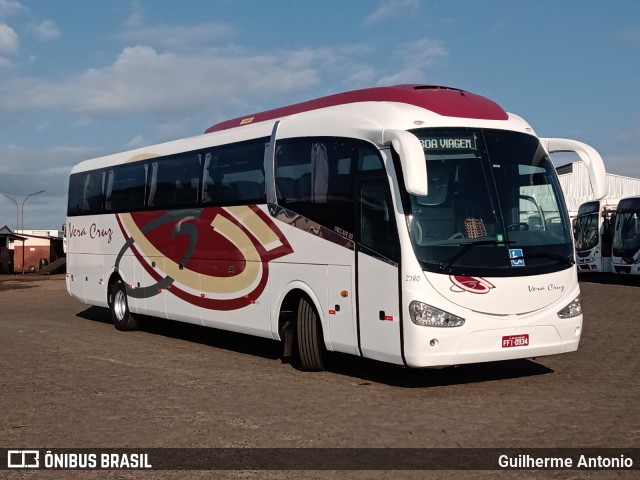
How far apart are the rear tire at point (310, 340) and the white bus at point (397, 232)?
19 millimetres

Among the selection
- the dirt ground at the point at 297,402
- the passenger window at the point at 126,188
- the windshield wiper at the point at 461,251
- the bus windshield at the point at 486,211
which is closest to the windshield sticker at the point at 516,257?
the bus windshield at the point at 486,211

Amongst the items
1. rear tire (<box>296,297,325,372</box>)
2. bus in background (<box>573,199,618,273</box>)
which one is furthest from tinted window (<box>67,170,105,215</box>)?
bus in background (<box>573,199,618,273</box>)

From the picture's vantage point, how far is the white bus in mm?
9602

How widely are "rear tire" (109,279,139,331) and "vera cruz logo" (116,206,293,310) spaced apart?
50cm

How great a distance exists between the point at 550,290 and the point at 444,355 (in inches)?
63.9

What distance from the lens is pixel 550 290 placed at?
33.1 feet

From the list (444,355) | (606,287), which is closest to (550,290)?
(444,355)

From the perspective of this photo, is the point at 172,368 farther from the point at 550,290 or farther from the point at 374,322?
the point at 550,290

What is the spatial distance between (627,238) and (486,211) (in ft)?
75.8

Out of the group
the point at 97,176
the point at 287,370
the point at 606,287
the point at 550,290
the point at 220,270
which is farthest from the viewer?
the point at 606,287

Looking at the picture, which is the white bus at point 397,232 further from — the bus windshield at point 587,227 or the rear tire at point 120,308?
the bus windshield at point 587,227

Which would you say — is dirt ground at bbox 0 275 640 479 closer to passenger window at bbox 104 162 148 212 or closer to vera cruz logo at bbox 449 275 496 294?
vera cruz logo at bbox 449 275 496 294

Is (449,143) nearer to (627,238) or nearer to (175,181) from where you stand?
(175,181)

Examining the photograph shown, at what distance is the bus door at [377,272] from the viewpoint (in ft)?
32.2
